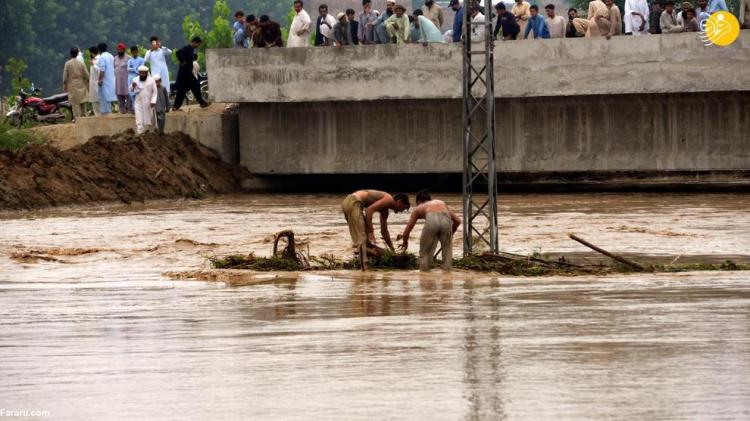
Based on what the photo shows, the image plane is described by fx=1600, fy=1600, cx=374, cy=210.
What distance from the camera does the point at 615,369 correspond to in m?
13.0

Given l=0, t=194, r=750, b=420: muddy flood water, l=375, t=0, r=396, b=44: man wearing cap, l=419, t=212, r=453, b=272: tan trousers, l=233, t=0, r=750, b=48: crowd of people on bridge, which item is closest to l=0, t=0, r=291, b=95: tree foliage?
l=233, t=0, r=750, b=48: crowd of people on bridge

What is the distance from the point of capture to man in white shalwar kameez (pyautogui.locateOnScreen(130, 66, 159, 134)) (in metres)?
38.0

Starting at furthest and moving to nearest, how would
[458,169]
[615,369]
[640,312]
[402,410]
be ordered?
1. [458,169]
2. [640,312]
3. [615,369]
4. [402,410]

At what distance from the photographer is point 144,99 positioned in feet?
128

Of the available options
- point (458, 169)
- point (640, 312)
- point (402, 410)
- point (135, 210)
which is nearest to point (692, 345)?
point (640, 312)

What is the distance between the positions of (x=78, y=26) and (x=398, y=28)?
193 ft

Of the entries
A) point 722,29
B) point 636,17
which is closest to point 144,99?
point 636,17

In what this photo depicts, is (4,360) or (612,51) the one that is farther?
(612,51)

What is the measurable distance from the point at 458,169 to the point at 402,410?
2753cm

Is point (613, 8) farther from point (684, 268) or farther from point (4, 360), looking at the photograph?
point (4, 360)

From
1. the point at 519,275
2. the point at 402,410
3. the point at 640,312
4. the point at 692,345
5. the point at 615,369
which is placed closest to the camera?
the point at 402,410

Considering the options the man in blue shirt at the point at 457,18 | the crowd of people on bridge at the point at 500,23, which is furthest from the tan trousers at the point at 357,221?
the crowd of people on bridge at the point at 500,23

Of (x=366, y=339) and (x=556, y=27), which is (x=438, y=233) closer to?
(x=366, y=339)

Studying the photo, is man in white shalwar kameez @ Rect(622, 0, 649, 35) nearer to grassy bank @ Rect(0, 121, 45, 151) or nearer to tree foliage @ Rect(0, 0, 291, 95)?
grassy bank @ Rect(0, 121, 45, 151)
